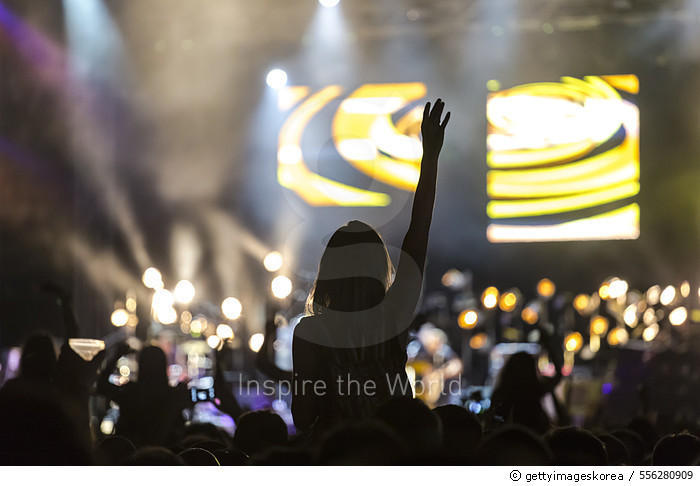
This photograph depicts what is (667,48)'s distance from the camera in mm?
8297

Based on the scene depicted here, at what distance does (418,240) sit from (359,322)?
0.77 ft

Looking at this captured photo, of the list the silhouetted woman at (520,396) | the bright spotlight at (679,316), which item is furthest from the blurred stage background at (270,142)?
the silhouetted woman at (520,396)

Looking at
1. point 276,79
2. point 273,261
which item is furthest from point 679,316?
point 276,79

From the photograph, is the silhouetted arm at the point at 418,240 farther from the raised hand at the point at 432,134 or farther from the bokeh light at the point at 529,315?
the bokeh light at the point at 529,315

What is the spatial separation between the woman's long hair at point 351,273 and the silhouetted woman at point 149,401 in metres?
1.18

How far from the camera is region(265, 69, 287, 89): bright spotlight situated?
8.83 m

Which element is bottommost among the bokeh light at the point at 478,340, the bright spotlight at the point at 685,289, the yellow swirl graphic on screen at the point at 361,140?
the bokeh light at the point at 478,340

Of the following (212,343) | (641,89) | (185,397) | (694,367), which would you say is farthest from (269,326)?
(641,89)

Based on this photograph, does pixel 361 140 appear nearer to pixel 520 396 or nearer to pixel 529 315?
pixel 529 315

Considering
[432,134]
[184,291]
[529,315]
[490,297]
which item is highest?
[432,134]

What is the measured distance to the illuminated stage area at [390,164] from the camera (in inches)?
317

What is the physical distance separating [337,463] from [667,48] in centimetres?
862

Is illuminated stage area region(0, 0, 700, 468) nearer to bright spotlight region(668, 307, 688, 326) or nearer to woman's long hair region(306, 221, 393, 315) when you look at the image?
bright spotlight region(668, 307, 688, 326)

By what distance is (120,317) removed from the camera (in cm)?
806
